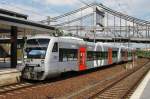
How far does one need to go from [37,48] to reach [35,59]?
0.84 meters

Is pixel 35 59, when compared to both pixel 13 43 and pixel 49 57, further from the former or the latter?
pixel 13 43

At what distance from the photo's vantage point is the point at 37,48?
21.0 meters

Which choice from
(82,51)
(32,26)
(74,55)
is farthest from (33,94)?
(32,26)

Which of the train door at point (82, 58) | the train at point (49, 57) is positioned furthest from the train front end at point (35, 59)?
the train door at point (82, 58)

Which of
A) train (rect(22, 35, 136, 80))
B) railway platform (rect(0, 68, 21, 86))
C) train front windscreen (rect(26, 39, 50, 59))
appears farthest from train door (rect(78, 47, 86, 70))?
railway platform (rect(0, 68, 21, 86))

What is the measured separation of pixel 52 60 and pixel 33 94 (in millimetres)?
4888

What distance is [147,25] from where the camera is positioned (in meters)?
110

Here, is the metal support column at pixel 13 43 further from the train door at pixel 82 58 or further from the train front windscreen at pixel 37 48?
the train front windscreen at pixel 37 48

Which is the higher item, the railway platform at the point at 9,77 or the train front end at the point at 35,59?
the train front end at the point at 35,59

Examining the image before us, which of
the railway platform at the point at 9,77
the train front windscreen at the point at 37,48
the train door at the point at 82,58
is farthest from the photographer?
the train door at the point at 82,58

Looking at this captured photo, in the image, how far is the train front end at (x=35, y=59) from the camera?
66.6ft

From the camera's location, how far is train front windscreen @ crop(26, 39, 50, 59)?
20.6 meters

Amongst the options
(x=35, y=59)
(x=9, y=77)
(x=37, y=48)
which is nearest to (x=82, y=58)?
(x=37, y=48)

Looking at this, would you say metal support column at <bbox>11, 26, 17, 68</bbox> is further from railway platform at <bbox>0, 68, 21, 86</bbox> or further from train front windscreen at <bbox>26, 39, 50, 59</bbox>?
train front windscreen at <bbox>26, 39, 50, 59</bbox>
